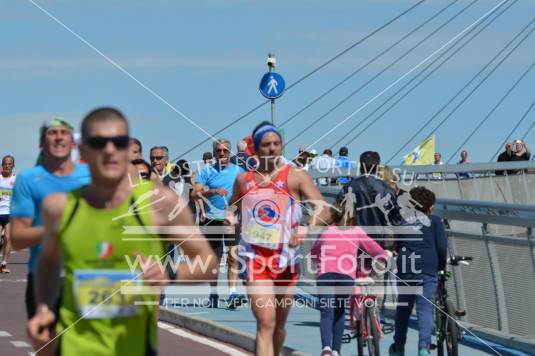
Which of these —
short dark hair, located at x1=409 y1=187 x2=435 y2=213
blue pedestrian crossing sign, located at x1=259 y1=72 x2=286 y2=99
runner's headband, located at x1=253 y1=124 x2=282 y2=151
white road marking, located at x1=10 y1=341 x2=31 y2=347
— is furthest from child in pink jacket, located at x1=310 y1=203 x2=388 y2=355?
blue pedestrian crossing sign, located at x1=259 y1=72 x2=286 y2=99

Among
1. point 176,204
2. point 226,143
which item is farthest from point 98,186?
point 226,143

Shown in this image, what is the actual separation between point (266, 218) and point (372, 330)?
187cm

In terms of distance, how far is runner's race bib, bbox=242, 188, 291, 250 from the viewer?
9977 mm

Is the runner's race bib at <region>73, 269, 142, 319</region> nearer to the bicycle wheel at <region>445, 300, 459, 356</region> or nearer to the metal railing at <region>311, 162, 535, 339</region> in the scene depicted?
the bicycle wheel at <region>445, 300, 459, 356</region>

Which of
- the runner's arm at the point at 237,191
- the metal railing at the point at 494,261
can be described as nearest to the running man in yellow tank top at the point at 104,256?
the runner's arm at the point at 237,191

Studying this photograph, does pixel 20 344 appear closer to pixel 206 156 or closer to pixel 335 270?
pixel 335 270

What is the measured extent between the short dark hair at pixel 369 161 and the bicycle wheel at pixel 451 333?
173cm

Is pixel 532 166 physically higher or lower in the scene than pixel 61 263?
higher

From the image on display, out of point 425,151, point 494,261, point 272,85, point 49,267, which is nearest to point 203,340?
point 494,261

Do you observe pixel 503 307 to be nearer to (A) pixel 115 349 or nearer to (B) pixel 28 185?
(B) pixel 28 185

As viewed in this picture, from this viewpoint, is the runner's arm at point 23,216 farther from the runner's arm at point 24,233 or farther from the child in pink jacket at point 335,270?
the child in pink jacket at point 335,270

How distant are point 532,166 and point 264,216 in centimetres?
1670

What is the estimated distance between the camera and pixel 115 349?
536 cm

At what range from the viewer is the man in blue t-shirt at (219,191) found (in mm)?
15617
